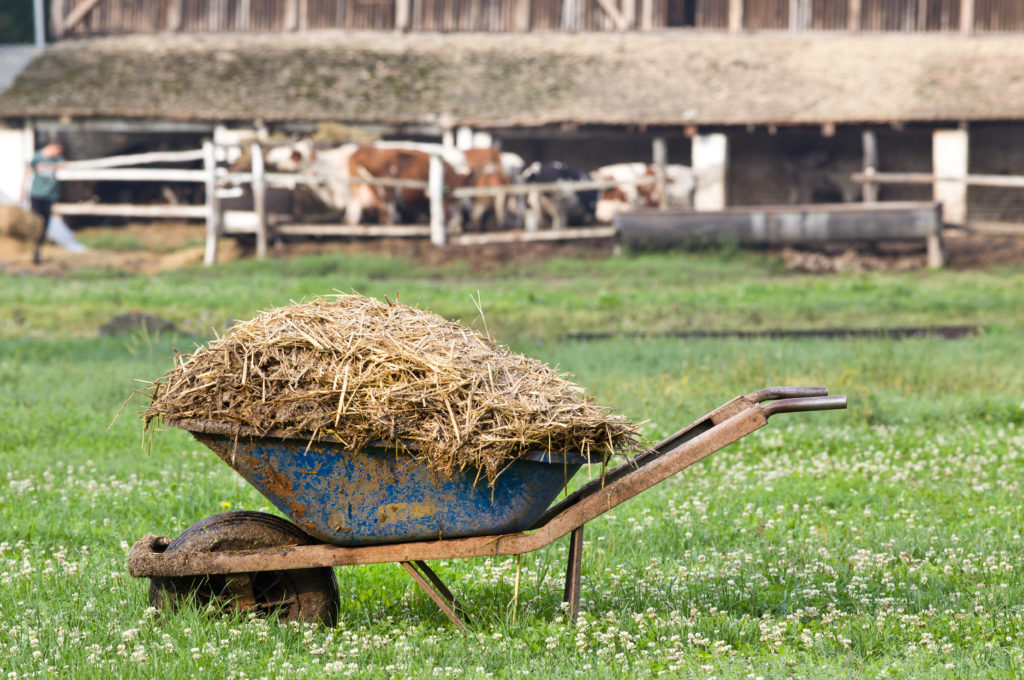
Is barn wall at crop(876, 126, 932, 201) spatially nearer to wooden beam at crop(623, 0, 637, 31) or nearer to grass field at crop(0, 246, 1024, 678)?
wooden beam at crop(623, 0, 637, 31)

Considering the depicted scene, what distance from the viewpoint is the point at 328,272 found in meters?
20.1

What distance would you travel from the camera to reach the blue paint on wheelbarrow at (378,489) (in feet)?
13.9

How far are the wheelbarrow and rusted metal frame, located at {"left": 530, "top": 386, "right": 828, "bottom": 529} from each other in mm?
82

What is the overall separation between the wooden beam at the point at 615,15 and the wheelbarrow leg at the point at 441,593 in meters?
26.5

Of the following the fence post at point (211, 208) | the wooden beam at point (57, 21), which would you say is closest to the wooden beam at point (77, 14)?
the wooden beam at point (57, 21)

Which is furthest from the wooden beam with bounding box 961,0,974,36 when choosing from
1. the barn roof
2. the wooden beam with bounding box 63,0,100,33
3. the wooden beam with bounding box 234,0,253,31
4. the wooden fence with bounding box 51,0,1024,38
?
the wooden beam with bounding box 63,0,100,33

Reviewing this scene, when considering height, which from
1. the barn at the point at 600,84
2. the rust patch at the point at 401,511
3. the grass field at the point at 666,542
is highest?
the barn at the point at 600,84

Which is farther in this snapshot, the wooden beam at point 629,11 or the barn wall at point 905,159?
the wooden beam at point 629,11

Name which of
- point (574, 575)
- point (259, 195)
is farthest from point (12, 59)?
point (574, 575)

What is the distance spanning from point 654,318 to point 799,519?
9107mm

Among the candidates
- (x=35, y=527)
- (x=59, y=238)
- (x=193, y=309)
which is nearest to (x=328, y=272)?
(x=193, y=309)

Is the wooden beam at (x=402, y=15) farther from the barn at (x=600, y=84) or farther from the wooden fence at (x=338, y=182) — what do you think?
the wooden fence at (x=338, y=182)

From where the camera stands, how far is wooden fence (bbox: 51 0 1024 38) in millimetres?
29562

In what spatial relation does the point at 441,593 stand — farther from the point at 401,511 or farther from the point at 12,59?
the point at 12,59
